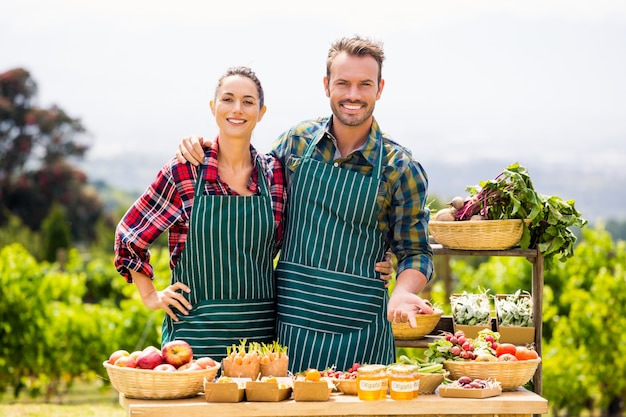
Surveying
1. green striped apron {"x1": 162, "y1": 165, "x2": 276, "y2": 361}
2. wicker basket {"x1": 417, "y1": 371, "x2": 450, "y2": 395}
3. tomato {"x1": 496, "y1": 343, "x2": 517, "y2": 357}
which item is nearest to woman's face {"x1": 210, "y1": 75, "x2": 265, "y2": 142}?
green striped apron {"x1": 162, "y1": 165, "x2": 276, "y2": 361}

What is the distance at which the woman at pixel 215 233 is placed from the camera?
359 cm

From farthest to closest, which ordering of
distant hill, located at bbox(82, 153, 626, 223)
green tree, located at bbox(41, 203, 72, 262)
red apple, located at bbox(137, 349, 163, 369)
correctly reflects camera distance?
distant hill, located at bbox(82, 153, 626, 223) < green tree, located at bbox(41, 203, 72, 262) < red apple, located at bbox(137, 349, 163, 369)

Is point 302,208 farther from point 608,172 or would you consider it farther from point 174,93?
point 174,93

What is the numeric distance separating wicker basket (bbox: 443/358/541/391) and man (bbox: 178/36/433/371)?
422mm

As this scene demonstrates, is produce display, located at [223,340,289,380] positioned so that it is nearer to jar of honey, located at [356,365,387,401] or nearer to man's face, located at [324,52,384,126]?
jar of honey, located at [356,365,387,401]

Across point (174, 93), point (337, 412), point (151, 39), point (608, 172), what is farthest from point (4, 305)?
point (174, 93)

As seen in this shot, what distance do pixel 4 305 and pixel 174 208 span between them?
6.37m

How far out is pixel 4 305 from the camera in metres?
9.28

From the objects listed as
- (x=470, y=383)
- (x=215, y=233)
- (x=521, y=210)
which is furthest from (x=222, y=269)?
(x=521, y=210)

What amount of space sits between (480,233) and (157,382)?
2.55 m

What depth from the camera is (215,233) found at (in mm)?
3584

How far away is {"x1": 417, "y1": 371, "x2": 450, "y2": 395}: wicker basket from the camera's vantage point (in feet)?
10.5

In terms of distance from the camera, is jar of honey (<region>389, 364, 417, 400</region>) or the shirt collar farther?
the shirt collar

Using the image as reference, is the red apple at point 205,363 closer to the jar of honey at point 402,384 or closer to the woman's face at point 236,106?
the jar of honey at point 402,384
